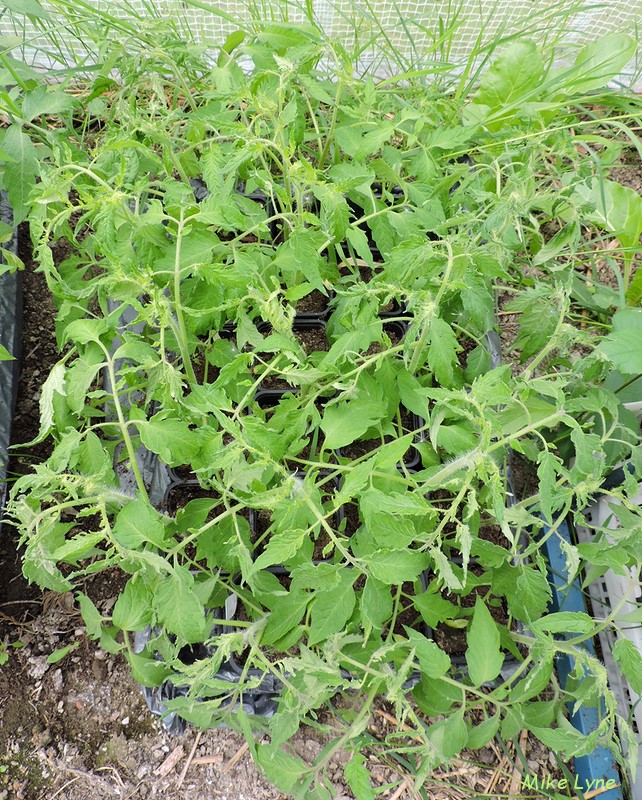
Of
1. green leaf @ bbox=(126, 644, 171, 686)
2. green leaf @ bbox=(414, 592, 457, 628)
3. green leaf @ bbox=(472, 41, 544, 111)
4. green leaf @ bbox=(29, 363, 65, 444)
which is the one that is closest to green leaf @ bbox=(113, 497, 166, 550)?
green leaf @ bbox=(29, 363, 65, 444)

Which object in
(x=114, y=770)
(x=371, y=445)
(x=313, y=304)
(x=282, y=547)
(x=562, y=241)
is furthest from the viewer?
(x=313, y=304)

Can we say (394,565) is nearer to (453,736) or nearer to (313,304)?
(453,736)

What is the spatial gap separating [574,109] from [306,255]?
58.1 inches

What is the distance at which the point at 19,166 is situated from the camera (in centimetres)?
142

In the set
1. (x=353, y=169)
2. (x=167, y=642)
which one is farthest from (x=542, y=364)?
(x=167, y=642)

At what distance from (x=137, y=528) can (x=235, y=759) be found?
775mm

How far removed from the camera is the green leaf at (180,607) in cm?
97

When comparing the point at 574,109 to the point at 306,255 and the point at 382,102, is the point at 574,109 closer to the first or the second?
the point at 382,102

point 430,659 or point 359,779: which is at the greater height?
point 430,659

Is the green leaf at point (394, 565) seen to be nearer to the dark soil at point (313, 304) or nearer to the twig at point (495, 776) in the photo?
the twig at point (495, 776)

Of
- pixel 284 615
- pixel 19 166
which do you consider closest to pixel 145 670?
pixel 284 615

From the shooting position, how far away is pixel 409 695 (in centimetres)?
138

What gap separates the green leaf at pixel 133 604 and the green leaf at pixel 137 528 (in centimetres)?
13

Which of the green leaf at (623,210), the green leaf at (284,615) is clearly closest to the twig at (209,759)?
the green leaf at (284,615)
